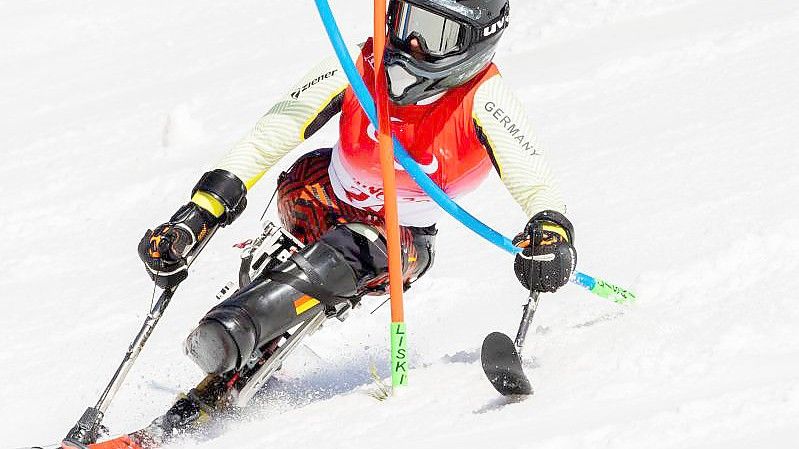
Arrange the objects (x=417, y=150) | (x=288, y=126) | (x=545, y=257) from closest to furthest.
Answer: (x=545, y=257) → (x=417, y=150) → (x=288, y=126)

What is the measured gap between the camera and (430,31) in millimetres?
4164

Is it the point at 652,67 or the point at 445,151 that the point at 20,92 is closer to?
the point at 652,67

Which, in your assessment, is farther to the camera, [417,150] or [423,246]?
[423,246]

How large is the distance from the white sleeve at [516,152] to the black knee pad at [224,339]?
3.67ft

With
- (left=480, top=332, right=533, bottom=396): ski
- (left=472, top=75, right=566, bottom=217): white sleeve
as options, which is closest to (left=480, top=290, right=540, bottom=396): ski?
(left=480, top=332, right=533, bottom=396): ski

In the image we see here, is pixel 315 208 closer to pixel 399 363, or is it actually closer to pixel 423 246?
pixel 423 246

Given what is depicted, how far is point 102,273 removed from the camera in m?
7.79

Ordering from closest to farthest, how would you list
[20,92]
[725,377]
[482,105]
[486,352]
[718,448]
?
[718,448] < [725,377] < [486,352] < [482,105] < [20,92]

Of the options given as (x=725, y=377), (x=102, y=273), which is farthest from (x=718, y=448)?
(x=102, y=273)

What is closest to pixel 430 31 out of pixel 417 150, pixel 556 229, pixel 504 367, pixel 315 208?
pixel 417 150

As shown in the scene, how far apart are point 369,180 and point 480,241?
8.17 feet

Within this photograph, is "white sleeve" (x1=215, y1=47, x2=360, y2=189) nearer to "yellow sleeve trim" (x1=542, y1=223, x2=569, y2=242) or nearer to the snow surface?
the snow surface

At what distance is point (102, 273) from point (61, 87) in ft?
16.7

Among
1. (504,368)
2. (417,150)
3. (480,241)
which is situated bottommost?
(480,241)
